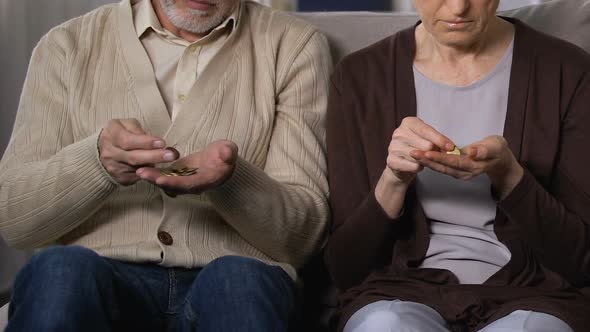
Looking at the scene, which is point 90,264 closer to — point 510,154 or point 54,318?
point 54,318

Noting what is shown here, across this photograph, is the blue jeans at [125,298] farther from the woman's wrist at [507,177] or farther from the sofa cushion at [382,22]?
the sofa cushion at [382,22]

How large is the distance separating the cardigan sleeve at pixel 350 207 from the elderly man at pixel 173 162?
0.04 metres

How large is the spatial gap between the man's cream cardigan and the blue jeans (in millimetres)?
115

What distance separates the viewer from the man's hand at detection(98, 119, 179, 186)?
1409 millimetres

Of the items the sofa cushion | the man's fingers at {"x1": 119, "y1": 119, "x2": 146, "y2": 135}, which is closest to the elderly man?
the man's fingers at {"x1": 119, "y1": 119, "x2": 146, "y2": 135}

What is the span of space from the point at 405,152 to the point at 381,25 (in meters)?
0.57

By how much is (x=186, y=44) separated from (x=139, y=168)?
1.27ft

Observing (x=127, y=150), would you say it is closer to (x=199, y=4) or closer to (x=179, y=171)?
(x=179, y=171)

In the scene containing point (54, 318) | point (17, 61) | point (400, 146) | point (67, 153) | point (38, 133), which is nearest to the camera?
point (54, 318)

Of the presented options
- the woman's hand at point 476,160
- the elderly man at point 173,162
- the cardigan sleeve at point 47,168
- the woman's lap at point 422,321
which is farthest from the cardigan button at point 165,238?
the woman's hand at point 476,160

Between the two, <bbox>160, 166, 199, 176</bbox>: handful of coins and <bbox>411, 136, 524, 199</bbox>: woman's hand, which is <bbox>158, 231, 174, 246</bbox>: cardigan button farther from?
<bbox>411, 136, 524, 199</bbox>: woman's hand

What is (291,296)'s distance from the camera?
150 cm

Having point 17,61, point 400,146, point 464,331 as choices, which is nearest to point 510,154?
point 400,146

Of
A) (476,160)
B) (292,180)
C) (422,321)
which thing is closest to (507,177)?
(476,160)
